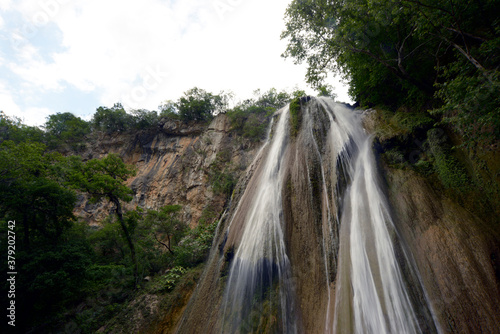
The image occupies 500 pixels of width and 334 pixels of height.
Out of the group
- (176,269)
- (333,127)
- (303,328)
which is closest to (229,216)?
(176,269)

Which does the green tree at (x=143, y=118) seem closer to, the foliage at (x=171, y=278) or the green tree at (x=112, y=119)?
the green tree at (x=112, y=119)

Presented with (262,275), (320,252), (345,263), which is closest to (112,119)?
(262,275)

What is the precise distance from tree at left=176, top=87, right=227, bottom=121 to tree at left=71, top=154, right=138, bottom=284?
13608 mm

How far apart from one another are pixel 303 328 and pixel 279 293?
1.05m

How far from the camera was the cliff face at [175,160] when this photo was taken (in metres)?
18.1

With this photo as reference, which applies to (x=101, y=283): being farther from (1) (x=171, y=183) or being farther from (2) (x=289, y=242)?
(1) (x=171, y=183)

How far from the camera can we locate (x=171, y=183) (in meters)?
20.1

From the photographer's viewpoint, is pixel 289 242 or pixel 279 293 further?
pixel 289 242

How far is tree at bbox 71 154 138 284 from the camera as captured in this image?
999cm

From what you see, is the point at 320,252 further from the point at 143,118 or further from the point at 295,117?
the point at 143,118

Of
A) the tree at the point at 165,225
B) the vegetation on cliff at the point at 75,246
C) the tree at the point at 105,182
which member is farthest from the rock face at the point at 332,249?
the tree at the point at 105,182

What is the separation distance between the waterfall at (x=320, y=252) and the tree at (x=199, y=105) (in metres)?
17.1

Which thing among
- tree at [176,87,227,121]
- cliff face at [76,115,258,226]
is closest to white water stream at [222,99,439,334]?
cliff face at [76,115,258,226]

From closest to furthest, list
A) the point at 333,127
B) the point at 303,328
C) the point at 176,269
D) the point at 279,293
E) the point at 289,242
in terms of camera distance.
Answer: the point at 303,328
the point at 279,293
the point at 289,242
the point at 333,127
the point at 176,269
